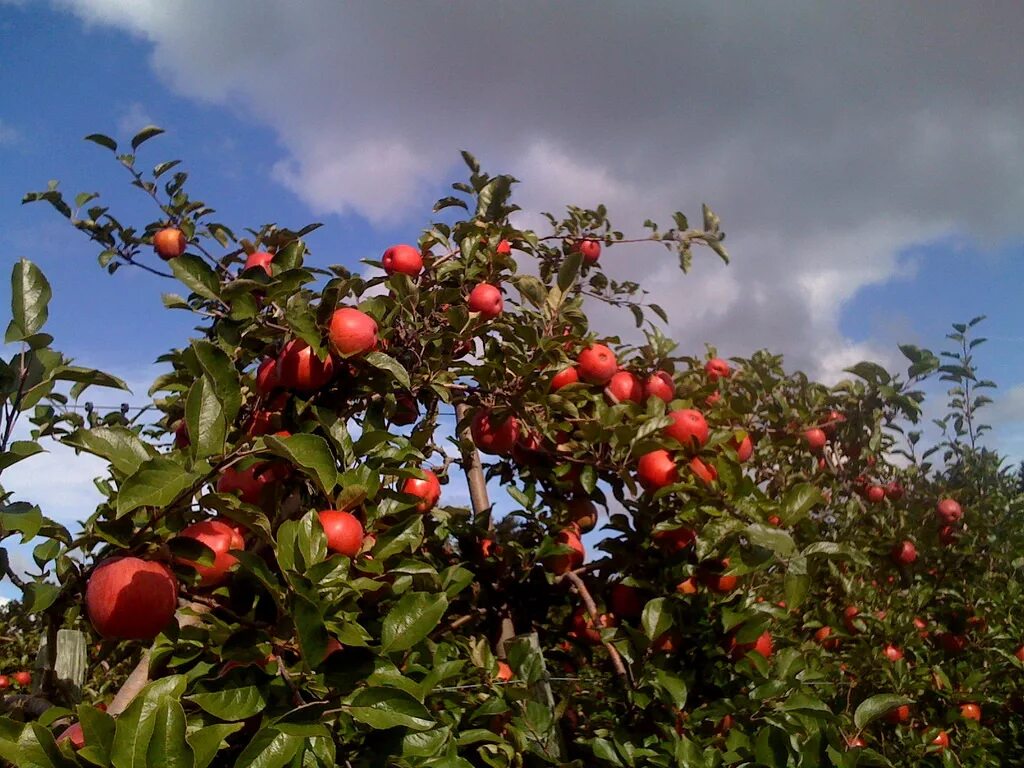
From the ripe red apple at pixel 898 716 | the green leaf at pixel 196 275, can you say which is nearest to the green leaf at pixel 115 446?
the green leaf at pixel 196 275

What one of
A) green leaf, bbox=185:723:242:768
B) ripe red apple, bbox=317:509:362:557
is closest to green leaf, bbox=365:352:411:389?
ripe red apple, bbox=317:509:362:557

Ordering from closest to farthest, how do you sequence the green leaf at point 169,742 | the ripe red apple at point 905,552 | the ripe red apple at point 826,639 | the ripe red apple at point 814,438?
the green leaf at point 169,742, the ripe red apple at point 814,438, the ripe red apple at point 826,639, the ripe red apple at point 905,552

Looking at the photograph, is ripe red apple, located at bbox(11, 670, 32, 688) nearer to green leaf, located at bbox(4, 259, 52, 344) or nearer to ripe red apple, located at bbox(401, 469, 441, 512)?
ripe red apple, located at bbox(401, 469, 441, 512)

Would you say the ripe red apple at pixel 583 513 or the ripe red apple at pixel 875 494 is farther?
the ripe red apple at pixel 875 494

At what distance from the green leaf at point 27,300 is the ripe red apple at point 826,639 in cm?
305

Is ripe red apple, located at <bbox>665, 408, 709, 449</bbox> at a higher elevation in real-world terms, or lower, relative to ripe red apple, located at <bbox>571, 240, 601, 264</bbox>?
lower

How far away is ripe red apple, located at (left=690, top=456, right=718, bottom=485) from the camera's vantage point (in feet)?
7.01

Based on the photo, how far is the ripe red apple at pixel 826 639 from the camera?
3150mm

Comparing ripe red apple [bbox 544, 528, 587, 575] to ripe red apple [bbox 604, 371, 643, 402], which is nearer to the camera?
ripe red apple [bbox 544, 528, 587, 575]

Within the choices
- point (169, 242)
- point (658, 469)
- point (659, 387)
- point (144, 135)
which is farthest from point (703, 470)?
point (144, 135)

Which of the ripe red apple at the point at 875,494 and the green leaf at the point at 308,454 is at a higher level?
the ripe red apple at the point at 875,494

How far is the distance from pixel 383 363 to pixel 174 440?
0.85m

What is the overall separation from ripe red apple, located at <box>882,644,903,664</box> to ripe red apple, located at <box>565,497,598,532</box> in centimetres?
165

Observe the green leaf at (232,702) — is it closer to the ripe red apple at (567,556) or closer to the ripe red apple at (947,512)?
the ripe red apple at (567,556)
